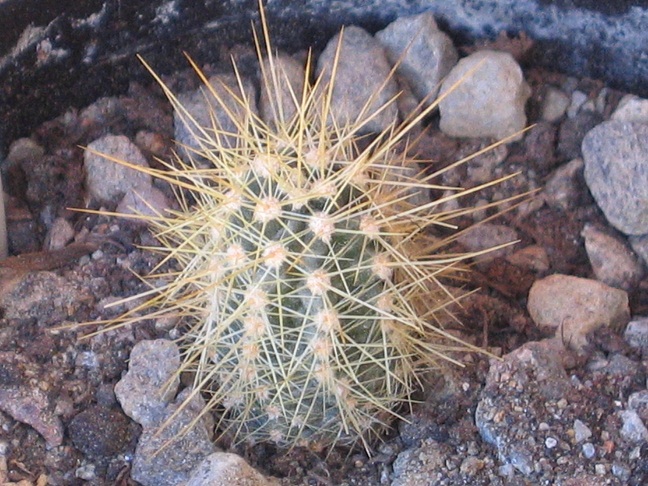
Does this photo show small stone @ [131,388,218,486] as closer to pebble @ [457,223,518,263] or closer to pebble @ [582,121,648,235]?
pebble @ [457,223,518,263]

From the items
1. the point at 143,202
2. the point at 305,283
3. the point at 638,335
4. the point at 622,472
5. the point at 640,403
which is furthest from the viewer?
the point at 143,202

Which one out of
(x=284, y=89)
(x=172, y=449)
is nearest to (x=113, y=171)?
(x=284, y=89)

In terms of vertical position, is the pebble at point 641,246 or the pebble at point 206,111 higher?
the pebble at point 206,111

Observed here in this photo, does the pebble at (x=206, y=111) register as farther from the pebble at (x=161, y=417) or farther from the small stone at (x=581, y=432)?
the small stone at (x=581, y=432)

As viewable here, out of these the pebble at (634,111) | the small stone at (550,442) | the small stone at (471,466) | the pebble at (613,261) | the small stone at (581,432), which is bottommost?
the pebble at (613,261)

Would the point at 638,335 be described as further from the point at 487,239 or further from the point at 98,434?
the point at 98,434

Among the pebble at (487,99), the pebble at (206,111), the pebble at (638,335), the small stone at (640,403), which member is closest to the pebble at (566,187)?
the pebble at (487,99)

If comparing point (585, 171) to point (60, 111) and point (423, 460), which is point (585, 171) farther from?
point (60, 111)

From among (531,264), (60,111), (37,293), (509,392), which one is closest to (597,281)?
(531,264)
